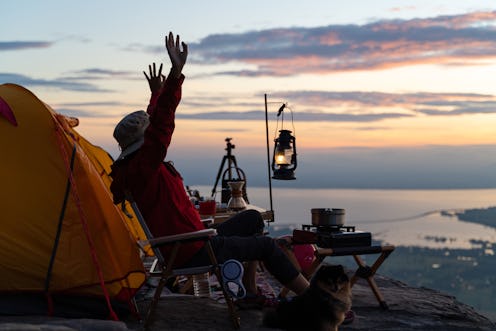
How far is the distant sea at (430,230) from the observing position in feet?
267

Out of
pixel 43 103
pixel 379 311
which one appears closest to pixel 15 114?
pixel 43 103

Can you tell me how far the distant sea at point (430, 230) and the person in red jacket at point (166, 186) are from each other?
108 ft

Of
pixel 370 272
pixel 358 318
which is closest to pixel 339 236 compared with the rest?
pixel 370 272

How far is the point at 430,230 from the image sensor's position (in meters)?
140

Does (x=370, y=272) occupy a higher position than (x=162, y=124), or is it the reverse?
(x=162, y=124)

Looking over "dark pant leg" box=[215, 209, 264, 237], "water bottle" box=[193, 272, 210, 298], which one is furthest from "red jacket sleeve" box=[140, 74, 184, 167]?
"water bottle" box=[193, 272, 210, 298]

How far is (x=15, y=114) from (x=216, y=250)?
2.02 metres

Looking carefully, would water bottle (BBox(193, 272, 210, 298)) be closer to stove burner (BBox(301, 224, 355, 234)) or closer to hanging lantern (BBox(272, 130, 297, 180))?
stove burner (BBox(301, 224, 355, 234))

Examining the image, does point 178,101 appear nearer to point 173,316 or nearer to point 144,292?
point 173,316

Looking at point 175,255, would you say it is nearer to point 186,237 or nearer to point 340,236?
point 186,237

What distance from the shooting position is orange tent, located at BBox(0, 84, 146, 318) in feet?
17.5

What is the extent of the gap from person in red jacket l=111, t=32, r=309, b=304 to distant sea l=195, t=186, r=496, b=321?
3298 centimetres

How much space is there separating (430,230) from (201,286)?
5468 inches

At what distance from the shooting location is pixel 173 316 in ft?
18.0
